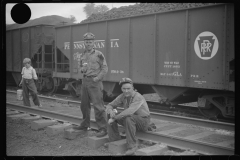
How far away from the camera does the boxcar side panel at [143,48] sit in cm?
920

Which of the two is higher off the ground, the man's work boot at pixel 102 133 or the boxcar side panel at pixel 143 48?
the boxcar side panel at pixel 143 48

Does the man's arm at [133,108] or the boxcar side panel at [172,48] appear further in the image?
the boxcar side panel at [172,48]

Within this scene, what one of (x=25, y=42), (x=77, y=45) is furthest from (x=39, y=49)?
(x=77, y=45)

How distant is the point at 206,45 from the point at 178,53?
987 millimetres

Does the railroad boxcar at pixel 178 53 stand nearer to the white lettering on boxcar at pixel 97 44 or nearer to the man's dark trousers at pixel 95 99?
the white lettering on boxcar at pixel 97 44

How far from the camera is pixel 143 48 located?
31.1 feet

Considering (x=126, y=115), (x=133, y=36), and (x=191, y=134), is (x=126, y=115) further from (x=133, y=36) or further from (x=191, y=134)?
(x=133, y=36)

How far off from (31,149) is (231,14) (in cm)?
617

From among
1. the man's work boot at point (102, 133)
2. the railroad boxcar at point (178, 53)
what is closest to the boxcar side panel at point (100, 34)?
the railroad boxcar at point (178, 53)

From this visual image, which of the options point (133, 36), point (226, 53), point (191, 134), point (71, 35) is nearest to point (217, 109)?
point (226, 53)

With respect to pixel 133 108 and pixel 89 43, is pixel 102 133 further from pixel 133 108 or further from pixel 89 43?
pixel 89 43

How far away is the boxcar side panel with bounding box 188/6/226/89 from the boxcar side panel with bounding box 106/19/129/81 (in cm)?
276

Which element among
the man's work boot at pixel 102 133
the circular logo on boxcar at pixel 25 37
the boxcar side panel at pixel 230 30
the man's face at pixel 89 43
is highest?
the circular logo on boxcar at pixel 25 37

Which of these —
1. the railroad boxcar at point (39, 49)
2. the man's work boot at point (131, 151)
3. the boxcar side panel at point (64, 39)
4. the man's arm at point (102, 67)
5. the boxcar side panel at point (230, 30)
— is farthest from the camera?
the railroad boxcar at point (39, 49)
